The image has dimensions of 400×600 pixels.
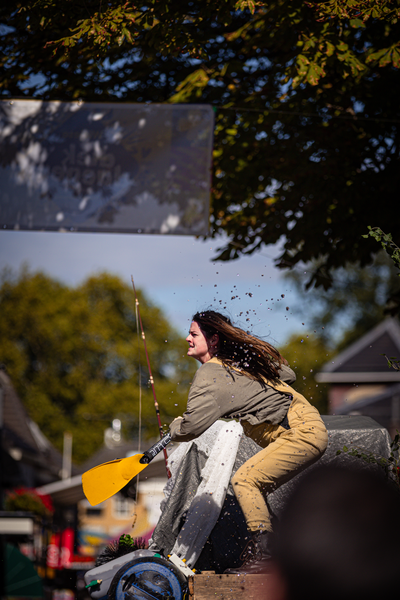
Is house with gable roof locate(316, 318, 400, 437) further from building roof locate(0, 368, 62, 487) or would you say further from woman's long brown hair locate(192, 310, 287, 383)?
woman's long brown hair locate(192, 310, 287, 383)

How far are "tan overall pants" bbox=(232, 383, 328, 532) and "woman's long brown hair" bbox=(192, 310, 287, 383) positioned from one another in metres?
0.33

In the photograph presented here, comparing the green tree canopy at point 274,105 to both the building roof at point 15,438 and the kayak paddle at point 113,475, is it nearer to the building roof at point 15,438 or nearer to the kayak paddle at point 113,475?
the kayak paddle at point 113,475

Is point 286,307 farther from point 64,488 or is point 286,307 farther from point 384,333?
point 384,333

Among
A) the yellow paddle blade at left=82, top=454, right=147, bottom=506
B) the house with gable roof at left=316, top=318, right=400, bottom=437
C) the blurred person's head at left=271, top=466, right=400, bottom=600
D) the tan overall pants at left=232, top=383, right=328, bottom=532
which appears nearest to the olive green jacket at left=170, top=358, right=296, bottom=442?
the tan overall pants at left=232, top=383, right=328, bottom=532

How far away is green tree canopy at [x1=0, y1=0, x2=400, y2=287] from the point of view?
7176 mm

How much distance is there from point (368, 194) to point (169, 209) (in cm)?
266

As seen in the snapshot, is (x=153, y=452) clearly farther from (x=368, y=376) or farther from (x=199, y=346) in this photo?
(x=368, y=376)

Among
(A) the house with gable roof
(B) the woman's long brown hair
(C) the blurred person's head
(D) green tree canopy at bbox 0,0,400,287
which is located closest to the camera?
(C) the blurred person's head

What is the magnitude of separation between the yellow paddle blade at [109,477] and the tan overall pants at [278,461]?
0.63 meters

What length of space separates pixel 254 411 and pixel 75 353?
41201mm

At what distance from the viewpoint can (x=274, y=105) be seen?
7.73 metres

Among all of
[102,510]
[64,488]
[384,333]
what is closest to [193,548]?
[64,488]

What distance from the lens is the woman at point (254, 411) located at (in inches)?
Answer: 150

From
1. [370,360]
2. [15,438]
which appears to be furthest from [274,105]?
[370,360]
